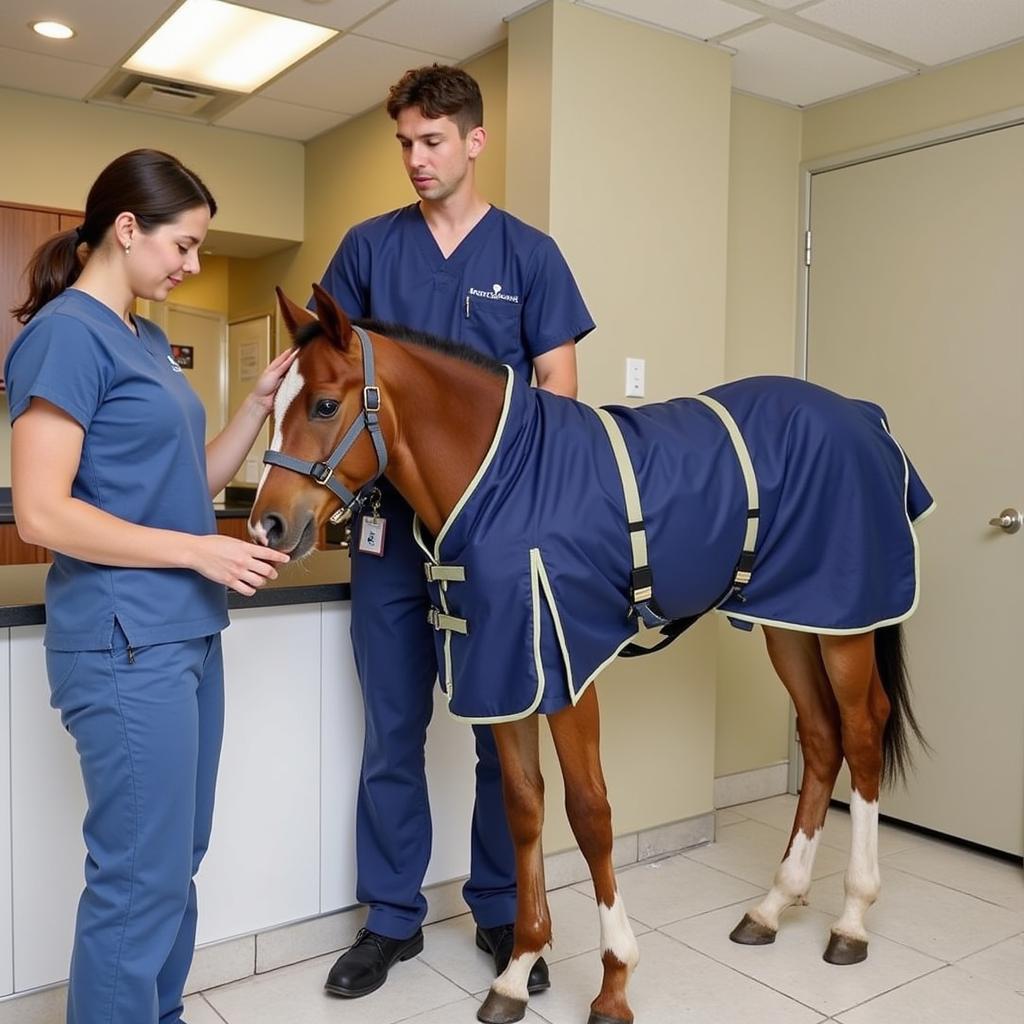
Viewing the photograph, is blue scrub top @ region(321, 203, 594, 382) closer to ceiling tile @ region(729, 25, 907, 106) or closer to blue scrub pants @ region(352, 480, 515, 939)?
blue scrub pants @ region(352, 480, 515, 939)

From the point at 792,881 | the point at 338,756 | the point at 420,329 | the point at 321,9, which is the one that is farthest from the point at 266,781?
the point at 321,9

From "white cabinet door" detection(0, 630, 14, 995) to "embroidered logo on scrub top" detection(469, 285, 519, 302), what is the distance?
1.08m

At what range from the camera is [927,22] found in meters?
2.81

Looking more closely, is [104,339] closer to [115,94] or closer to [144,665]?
[144,665]

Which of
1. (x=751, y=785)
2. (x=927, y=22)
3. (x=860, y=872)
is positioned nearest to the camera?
(x=860, y=872)

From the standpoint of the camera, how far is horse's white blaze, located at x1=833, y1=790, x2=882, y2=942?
238cm

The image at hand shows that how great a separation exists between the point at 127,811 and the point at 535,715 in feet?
2.56

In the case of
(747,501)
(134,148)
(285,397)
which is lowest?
(747,501)

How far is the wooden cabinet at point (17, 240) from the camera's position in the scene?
3861 mm

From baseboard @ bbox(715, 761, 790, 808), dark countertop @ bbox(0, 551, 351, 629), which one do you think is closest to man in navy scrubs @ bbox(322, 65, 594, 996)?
dark countertop @ bbox(0, 551, 351, 629)

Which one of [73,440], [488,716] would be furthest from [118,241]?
[488,716]

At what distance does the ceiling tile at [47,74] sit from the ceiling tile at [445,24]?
1.12m

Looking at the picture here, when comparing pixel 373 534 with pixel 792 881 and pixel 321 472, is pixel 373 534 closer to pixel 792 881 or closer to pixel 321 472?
pixel 321 472

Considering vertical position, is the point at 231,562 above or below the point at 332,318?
below
